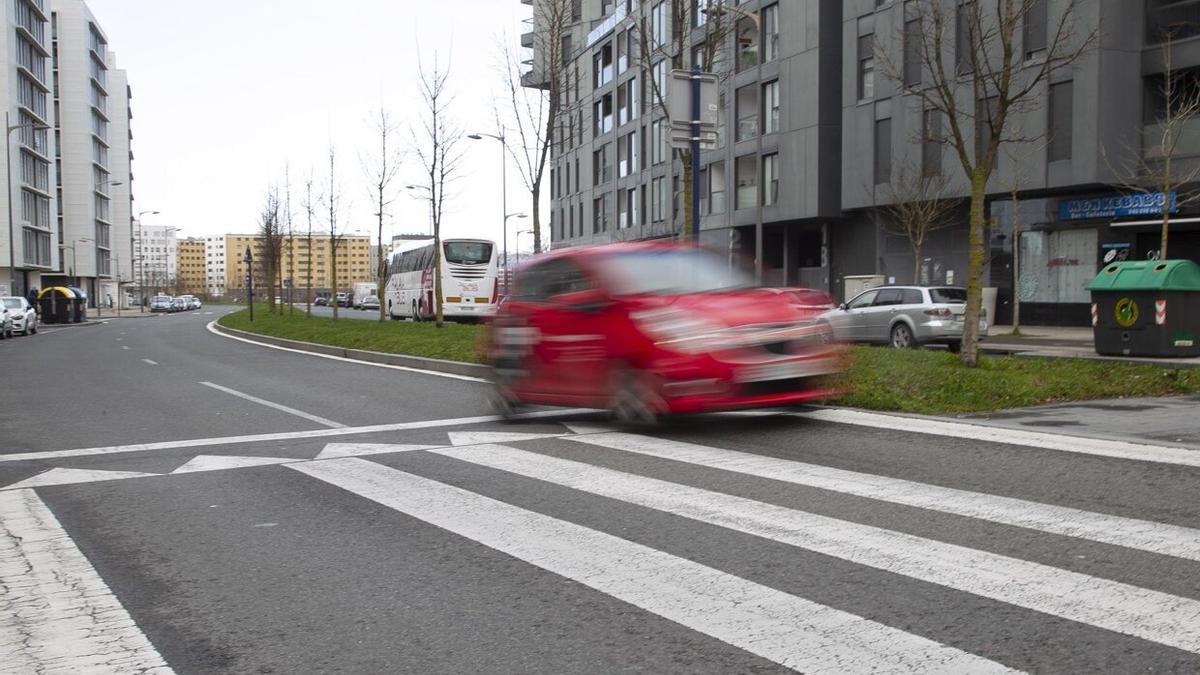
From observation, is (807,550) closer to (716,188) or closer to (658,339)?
(658,339)

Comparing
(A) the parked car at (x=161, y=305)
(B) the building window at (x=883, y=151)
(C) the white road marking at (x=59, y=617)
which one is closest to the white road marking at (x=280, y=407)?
(C) the white road marking at (x=59, y=617)

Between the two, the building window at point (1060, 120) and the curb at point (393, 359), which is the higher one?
the building window at point (1060, 120)

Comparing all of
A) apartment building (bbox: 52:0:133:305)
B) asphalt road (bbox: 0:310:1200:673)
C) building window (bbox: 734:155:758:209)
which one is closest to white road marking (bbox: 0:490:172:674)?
asphalt road (bbox: 0:310:1200:673)

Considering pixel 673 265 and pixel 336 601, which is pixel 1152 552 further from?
pixel 673 265

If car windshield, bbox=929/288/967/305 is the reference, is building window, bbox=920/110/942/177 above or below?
above

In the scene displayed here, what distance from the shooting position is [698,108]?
15773mm

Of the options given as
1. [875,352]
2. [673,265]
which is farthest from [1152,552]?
[875,352]

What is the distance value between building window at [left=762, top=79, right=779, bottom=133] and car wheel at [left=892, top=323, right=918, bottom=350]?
2097 centimetres

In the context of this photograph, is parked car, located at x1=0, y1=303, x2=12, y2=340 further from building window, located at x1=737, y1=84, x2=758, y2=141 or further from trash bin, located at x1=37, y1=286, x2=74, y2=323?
building window, located at x1=737, y1=84, x2=758, y2=141

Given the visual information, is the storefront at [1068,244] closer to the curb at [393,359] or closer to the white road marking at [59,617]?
the curb at [393,359]

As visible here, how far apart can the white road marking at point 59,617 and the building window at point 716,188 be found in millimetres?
40345

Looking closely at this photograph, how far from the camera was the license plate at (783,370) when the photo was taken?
323 inches

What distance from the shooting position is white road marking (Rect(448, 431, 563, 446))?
8398 mm

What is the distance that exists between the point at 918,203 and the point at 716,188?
13.5 m
